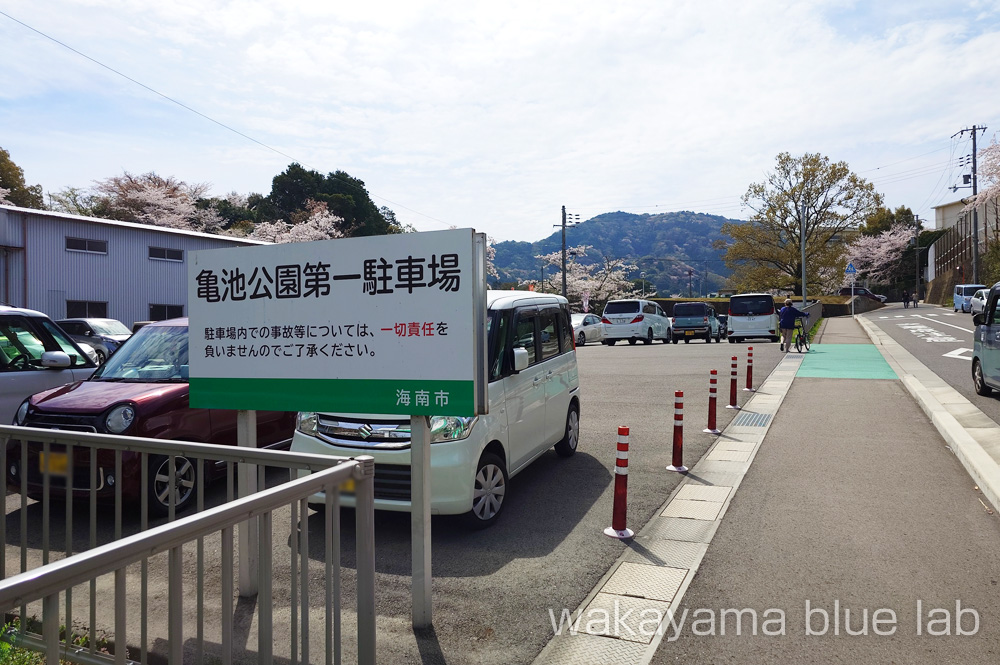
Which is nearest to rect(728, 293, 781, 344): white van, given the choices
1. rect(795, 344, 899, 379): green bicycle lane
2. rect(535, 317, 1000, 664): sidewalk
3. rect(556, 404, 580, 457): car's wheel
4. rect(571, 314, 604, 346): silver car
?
rect(795, 344, 899, 379): green bicycle lane

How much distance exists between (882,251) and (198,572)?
8084cm

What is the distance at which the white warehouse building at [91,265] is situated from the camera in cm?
2319

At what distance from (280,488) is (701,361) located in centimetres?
1771

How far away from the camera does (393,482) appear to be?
Answer: 5.10 m

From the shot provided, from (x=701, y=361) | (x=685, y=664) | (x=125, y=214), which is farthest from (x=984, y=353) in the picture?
(x=125, y=214)

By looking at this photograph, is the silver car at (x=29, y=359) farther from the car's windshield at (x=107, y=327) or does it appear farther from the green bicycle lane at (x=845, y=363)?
the green bicycle lane at (x=845, y=363)

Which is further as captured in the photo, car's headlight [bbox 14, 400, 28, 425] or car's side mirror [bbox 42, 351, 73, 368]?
car's side mirror [bbox 42, 351, 73, 368]

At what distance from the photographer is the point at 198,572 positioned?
2480mm

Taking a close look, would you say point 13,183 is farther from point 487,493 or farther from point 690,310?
point 487,493

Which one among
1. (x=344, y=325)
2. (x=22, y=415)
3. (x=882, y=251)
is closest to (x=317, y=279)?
(x=344, y=325)

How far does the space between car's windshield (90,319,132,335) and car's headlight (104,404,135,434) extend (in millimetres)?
16531

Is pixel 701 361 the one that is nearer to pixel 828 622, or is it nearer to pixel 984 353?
pixel 984 353

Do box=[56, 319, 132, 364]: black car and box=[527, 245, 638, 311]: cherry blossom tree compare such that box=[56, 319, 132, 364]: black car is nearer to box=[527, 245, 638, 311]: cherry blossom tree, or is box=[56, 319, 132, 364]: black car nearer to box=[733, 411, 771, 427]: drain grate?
box=[733, 411, 771, 427]: drain grate

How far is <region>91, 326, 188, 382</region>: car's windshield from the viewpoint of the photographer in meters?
6.64
